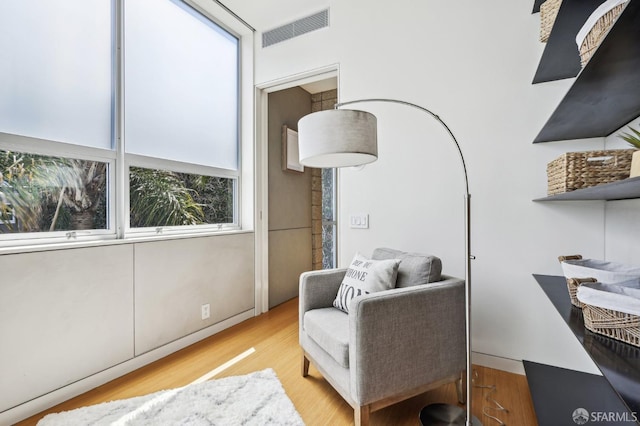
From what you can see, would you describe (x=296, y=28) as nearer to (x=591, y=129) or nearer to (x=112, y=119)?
(x=112, y=119)

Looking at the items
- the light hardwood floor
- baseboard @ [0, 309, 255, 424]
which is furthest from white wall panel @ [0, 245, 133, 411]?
the light hardwood floor

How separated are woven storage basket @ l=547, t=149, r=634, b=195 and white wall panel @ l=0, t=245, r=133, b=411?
2.52 metres

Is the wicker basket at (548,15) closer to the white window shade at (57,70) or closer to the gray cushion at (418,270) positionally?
the gray cushion at (418,270)

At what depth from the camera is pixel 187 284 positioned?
2.51 m

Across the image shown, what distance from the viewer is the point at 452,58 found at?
2246 mm

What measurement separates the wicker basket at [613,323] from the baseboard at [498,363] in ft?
4.33

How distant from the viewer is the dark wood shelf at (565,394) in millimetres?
1393

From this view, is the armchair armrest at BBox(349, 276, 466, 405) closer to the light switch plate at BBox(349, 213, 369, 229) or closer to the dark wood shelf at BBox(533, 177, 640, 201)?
the dark wood shelf at BBox(533, 177, 640, 201)

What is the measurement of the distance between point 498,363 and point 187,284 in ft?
7.60

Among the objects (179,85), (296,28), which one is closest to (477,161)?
(296,28)

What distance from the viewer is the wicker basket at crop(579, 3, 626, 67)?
927 millimetres

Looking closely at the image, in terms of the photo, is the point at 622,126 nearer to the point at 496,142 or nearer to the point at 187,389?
the point at 496,142

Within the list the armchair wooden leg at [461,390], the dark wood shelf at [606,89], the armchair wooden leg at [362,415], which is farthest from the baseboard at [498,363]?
the dark wood shelf at [606,89]

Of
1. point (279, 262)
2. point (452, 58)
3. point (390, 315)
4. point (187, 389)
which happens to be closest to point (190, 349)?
point (187, 389)
